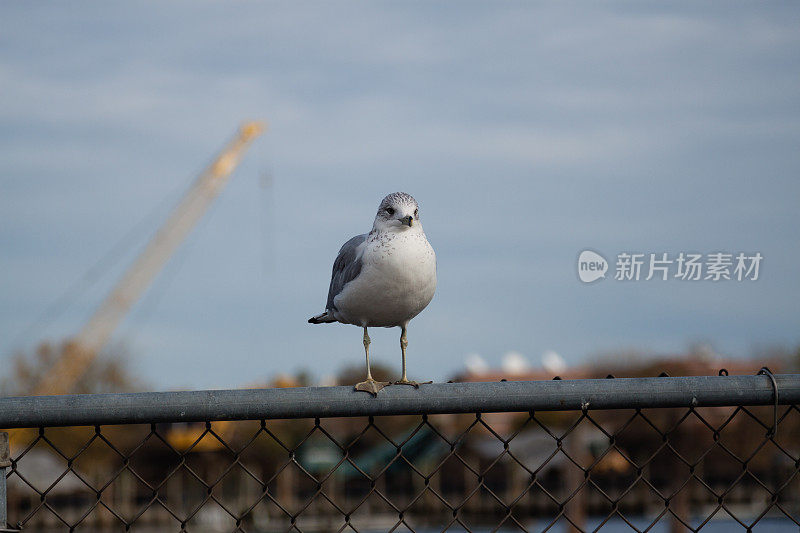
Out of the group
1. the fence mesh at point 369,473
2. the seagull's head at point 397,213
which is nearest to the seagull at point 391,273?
the seagull's head at point 397,213

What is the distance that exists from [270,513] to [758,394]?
69553mm

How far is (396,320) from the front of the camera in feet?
14.1

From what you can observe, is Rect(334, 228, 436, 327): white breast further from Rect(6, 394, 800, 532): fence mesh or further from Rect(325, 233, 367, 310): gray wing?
Rect(6, 394, 800, 532): fence mesh

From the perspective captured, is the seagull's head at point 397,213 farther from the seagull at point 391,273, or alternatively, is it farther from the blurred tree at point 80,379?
the blurred tree at point 80,379

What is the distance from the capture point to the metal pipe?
3.03m

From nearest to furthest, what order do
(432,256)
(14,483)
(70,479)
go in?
1. (432,256)
2. (14,483)
3. (70,479)

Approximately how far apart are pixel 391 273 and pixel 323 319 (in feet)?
2.93

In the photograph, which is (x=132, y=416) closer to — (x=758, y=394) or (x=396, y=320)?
(x=396, y=320)

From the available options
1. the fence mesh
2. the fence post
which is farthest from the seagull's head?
the fence mesh

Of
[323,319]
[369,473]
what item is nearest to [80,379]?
[369,473]

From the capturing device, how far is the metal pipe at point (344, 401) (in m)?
3.03

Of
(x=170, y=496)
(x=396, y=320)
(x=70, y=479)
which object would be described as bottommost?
(x=170, y=496)

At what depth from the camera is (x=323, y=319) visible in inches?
193

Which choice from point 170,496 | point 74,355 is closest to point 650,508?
point 170,496
